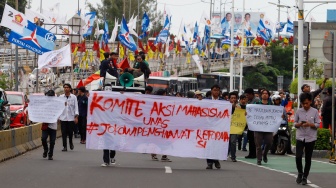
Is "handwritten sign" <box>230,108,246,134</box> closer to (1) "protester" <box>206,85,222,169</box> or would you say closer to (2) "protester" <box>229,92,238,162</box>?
(2) "protester" <box>229,92,238,162</box>

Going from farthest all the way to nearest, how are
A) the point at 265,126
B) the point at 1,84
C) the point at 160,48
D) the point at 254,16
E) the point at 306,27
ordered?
the point at 254,16 < the point at 160,48 < the point at 1,84 < the point at 306,27 < the point at 265,126

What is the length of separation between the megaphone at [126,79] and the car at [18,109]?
14.0 m

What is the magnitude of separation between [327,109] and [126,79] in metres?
6.71

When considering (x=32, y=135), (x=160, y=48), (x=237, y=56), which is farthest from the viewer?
(x=237, y=56)

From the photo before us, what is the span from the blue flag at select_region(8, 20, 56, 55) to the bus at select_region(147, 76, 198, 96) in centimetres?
1628

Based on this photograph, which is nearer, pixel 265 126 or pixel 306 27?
pixel 265 126

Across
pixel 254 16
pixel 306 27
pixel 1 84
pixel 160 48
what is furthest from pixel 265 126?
pixel 254 16

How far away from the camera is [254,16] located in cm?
18462

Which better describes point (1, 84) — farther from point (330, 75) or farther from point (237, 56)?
point (237, 56)

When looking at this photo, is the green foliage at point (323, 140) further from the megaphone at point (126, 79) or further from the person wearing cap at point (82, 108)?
the person wearing cap at point (82, 108)

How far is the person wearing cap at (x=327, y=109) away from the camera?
24.5 meters

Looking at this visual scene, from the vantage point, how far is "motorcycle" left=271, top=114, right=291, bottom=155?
25406 mm

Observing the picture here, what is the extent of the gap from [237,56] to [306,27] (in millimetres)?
73779

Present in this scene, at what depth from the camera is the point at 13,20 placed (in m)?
38.8
